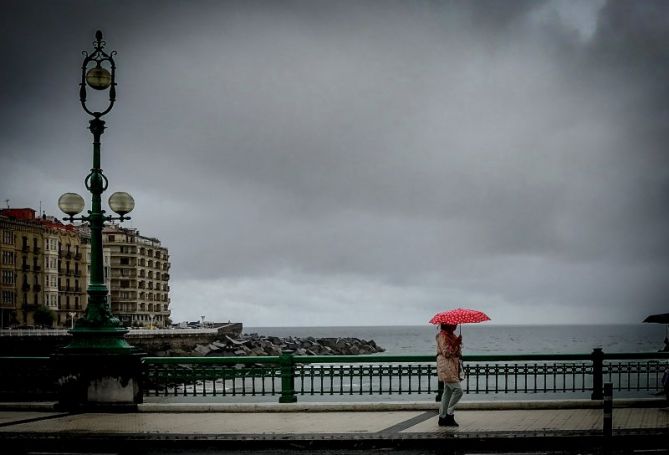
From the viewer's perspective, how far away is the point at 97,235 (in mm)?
18562

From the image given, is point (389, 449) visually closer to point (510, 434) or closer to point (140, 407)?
point (510, 434)

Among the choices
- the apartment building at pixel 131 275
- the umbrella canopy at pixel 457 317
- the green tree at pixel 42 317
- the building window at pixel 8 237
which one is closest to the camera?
the umbrella canopy at pixel 457 317

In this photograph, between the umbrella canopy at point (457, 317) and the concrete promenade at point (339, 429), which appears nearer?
the concrete promenade at point (339, 429)

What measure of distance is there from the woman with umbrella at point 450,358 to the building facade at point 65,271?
310 feet

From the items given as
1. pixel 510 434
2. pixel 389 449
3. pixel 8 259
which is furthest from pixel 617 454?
pixel 8 259

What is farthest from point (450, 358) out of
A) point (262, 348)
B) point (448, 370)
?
point (262, 348)

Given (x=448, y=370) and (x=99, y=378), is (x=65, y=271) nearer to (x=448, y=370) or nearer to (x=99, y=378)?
(x=99, y=378)

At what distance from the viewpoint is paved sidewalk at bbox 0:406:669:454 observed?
43.2 feet

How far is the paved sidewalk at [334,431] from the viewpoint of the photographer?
13.2 metres

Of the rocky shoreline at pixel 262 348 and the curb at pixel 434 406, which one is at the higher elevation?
the curb at pixel 434 406

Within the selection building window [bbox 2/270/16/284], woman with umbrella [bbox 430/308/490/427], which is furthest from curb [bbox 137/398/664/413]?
building window [bbox 2/270/16/284]

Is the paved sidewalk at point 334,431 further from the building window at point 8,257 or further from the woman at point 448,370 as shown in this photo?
the building window at point 8,257

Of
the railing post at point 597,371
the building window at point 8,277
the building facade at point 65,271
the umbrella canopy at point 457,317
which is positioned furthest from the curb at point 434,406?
the building window at point 8,277

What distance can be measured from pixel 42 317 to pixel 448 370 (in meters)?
110
